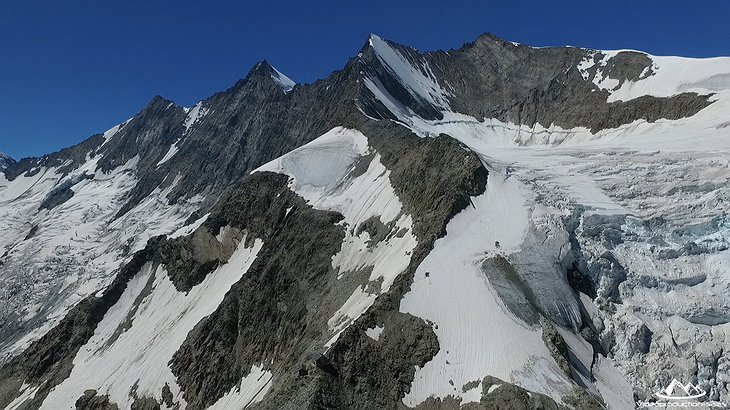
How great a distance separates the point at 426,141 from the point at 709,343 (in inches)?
1132

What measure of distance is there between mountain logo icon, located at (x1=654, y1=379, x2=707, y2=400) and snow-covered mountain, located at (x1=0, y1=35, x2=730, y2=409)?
60 centimetres

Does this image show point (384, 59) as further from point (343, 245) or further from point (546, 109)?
point (343, 245)

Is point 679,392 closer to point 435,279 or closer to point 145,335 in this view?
point 435,279

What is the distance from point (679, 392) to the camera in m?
28.0

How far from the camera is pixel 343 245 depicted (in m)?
45.8

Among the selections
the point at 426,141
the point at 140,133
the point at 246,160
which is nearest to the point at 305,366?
the point at 426,141

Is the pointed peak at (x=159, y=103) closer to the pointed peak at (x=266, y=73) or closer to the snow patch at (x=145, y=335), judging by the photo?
the pointed peak at (x=266, y=73)

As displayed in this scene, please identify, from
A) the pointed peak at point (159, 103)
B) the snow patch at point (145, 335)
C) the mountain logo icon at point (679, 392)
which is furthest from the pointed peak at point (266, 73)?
the mountain logo icon at point (679, 392)

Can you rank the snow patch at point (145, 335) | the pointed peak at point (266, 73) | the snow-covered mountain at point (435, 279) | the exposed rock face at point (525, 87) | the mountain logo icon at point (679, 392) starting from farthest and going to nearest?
the pointed peak at point (266, 73), the exposed rock face at point (525, 87), the snow patch at point (145, 335), the snow-covered mountain at point (435, 279), the mountain logo icon at point (679, 392)

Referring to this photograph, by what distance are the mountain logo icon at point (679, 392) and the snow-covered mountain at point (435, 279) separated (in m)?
0.60

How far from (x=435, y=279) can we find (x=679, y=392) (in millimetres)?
14747

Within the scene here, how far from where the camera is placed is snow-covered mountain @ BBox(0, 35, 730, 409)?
93.0ft

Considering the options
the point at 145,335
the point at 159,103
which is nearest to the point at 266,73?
the point at 159,103

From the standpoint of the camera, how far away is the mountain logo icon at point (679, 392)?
27.3 m
